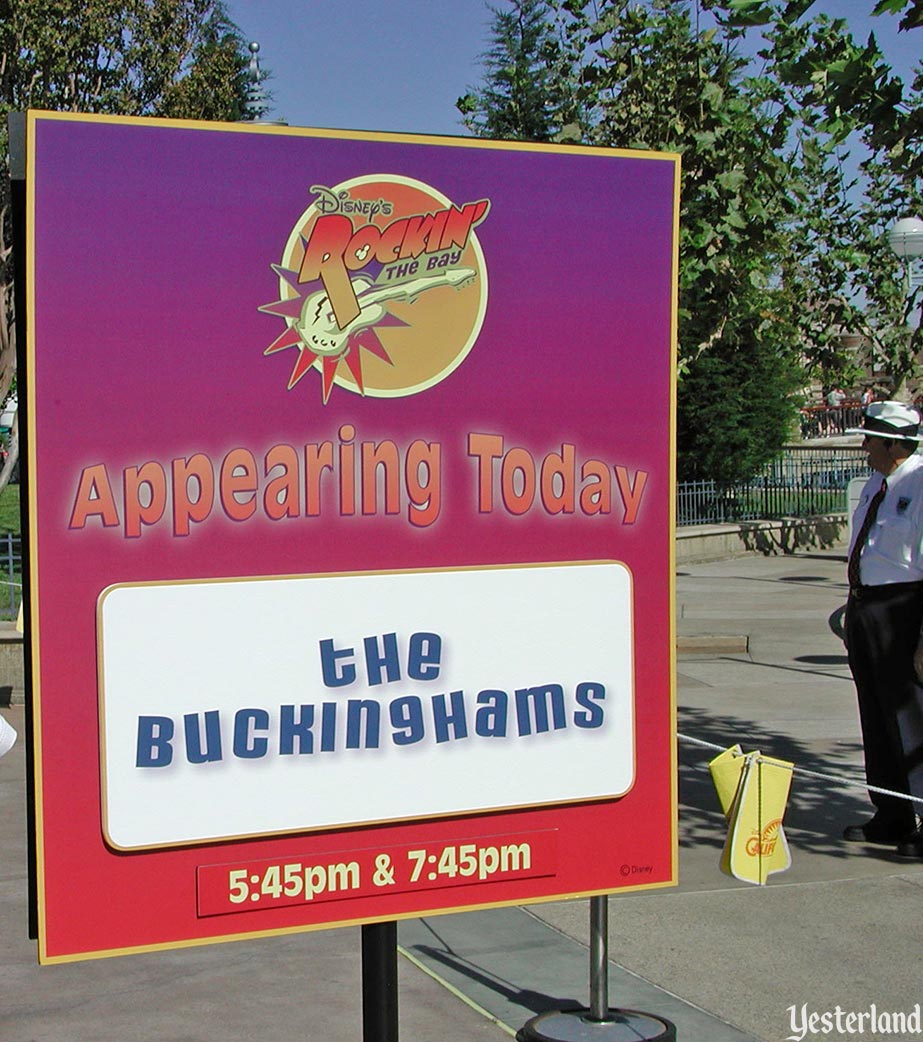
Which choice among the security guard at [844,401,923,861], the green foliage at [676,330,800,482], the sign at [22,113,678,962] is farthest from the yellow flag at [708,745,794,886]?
the green foliage at [676,330,800,482]

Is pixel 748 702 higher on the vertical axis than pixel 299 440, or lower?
lower

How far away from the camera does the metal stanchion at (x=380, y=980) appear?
3080mm

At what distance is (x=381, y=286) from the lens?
2.83 meters

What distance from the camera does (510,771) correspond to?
3041 mm

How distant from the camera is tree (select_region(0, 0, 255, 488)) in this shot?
59.7 feet

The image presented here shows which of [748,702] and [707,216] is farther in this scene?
[707,216]

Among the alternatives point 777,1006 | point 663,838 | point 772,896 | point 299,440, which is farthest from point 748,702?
point 299,440

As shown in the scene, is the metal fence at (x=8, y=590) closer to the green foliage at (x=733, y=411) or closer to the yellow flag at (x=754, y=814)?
the yellow flag at (x=754, y=814)

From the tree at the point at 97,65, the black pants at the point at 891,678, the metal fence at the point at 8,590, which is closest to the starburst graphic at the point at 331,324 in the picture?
the black pants at the point at 891,678

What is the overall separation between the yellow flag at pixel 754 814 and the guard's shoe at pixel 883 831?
287cm

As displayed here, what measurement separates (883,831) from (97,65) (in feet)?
52.3

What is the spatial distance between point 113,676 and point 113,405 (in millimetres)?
484

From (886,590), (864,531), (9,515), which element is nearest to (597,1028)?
(886,590)

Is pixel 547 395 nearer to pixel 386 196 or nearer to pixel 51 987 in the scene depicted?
pixel 386 196
